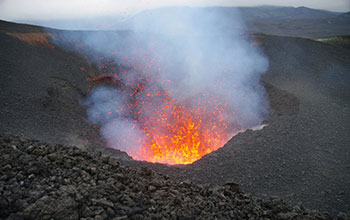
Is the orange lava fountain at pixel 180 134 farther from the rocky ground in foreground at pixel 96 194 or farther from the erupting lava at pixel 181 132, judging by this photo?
the rocky ground in foreground at pixel 96 194

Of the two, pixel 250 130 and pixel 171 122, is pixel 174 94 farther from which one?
pixel 250 130

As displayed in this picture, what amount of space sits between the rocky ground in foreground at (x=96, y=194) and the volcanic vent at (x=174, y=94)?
4764mm

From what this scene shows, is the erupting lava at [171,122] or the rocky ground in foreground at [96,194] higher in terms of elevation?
the erupting lava at [171,122]

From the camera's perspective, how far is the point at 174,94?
13352mm

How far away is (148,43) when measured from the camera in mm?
16906

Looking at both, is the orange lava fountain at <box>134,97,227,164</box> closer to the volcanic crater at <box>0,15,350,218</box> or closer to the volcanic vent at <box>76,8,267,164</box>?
the volcanic vent at <box>76,8,267,164</box>

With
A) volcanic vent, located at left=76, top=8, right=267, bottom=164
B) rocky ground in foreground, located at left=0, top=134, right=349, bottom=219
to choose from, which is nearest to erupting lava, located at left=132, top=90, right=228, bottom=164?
volcanic vent, located at left=76, top=8, right=267, bottom=164

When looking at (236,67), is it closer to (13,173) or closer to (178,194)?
(178,194)

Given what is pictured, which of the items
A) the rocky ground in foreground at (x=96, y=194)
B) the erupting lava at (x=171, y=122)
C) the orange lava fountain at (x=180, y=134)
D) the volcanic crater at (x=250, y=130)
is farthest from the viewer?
the erupting lava at (x=171, y=122)

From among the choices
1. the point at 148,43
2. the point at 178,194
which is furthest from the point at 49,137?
the point at 148,43

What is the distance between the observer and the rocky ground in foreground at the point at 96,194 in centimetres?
352

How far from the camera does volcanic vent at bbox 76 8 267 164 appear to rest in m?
11.0

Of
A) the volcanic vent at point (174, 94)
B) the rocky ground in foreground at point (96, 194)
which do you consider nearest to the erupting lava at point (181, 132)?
the volcanic vent at point (174, 94)

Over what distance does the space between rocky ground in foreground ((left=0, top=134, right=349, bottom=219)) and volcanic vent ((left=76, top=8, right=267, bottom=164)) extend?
4.76 metres
